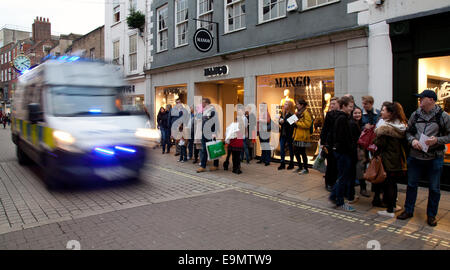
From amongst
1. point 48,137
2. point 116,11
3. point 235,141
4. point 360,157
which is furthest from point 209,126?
point 116,11

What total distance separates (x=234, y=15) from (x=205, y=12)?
188 centimetres

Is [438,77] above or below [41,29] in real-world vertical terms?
below

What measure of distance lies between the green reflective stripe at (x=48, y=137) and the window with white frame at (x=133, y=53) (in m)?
14.0

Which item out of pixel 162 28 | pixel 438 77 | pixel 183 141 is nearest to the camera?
pixel 438 77

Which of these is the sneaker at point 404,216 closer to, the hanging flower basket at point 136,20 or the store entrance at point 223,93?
the store entrance at point 223,93

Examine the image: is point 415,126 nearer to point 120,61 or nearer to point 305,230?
point 305,230

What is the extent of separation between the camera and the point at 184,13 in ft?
50.7

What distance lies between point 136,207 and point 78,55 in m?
4.42

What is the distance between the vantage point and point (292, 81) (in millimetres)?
10781

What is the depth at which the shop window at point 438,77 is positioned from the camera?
24.2 ft

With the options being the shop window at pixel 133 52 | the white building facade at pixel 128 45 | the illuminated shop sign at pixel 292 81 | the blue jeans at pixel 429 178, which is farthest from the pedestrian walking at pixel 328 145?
the shop window at pixel 133 52

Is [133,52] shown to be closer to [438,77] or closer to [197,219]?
[438,77]

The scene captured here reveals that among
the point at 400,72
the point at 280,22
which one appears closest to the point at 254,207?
the point at 400,72

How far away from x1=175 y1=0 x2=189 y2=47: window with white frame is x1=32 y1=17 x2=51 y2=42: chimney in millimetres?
44007
